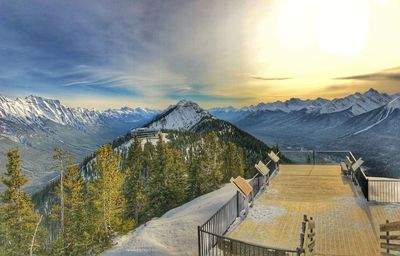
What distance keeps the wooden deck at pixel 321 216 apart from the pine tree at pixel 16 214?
74.8 ft

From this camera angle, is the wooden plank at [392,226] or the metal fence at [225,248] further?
the metal fence at [225,248]

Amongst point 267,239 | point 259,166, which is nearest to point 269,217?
point 267,239

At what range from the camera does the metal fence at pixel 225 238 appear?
10.8m

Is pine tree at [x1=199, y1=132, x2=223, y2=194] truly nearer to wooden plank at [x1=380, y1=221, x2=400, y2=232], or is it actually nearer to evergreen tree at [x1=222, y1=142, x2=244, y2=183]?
evergreen tree at [x1=222, y1=142, x2=244, y2=183]

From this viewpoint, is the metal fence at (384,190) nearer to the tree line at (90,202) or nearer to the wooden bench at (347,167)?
the wooden bench at (347,167)

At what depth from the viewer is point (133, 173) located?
5334 centimetres

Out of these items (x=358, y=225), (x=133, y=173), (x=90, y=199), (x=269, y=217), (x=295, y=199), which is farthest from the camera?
(x=133, y=173)

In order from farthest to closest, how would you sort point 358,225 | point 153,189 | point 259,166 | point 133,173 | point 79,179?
point 133,173
point 153,189
point 79,179
point 259,166
point 358,225

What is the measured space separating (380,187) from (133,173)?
39.2m

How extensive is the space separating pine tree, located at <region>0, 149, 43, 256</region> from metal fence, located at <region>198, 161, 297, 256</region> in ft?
76.2

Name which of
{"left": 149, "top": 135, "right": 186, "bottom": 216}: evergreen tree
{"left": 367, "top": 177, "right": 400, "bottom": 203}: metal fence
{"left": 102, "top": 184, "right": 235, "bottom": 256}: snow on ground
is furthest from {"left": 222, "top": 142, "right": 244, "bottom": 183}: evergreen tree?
{"left": 367, "top": 177, "right": 400, "bottom": 203}: metal fence

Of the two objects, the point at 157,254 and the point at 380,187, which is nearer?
the point at 157,254

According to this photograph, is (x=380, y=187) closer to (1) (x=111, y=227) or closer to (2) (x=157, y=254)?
(2) (x=157, y=254)

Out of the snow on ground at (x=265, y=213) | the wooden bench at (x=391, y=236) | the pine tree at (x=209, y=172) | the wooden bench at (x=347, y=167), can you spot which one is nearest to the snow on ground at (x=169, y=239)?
the snow on ground at (x=265, y=213)
